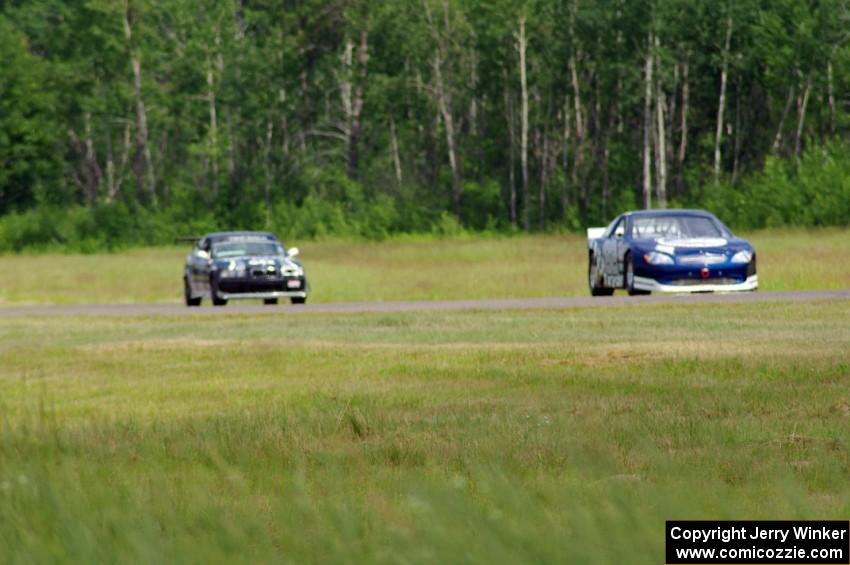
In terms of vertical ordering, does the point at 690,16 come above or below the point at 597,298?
above

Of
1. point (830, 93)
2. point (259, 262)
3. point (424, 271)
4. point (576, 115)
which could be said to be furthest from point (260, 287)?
point (576, 115)

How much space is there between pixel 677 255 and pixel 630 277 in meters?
1.03

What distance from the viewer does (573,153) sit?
323ft

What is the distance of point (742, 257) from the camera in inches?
1316

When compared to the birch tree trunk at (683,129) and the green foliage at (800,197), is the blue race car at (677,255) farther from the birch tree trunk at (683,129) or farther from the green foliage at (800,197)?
the birch tree trunk at (683,129)

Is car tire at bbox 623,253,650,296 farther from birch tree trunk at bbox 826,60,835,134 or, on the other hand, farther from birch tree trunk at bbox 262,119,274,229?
birch tree trunk at bbox 262,119,274,229

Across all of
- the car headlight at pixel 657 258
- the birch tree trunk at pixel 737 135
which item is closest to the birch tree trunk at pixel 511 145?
the birch tree trunk at pixel 737 135

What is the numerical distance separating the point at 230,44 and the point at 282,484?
84156mm

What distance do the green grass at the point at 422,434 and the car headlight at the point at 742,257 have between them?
386 cm

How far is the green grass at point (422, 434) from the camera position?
5996 mm

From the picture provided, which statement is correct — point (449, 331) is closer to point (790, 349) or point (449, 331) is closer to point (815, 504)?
point (790, 349)

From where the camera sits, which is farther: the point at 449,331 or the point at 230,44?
the point at 230,44

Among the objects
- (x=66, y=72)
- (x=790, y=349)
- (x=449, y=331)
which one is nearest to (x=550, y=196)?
(x=66, y=72)

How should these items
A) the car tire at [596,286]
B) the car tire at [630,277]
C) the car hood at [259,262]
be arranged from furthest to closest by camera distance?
the car hood at [259,262], the car tire at [596,286], the car tire at [630,277]
